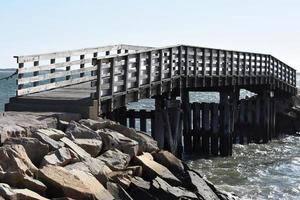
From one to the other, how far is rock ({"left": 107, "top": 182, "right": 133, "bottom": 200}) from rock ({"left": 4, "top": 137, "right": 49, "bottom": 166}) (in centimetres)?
121

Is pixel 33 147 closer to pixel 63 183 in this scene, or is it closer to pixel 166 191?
pixel 63 183

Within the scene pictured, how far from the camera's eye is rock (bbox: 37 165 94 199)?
24.5 feet

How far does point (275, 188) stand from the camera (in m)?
14.5


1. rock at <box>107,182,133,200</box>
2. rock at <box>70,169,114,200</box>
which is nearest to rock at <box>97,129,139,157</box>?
rock at <box>107,182,133,200</box>

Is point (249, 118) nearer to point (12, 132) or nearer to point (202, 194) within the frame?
point (202, 194)

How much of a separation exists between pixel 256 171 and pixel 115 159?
8982 millimetres

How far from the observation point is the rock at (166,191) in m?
9.20

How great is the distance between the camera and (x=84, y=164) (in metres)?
8.51

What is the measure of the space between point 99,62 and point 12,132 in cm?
380

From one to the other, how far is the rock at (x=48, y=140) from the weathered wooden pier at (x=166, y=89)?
7.81 feet

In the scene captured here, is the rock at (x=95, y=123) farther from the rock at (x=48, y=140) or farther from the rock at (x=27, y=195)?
the rock at (x=27, y=195)

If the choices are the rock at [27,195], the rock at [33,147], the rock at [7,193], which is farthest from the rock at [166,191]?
the rock at [7,193]

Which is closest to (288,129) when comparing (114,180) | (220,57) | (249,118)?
(249,118)

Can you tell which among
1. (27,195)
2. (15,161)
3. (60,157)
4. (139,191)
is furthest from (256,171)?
(27,195)
